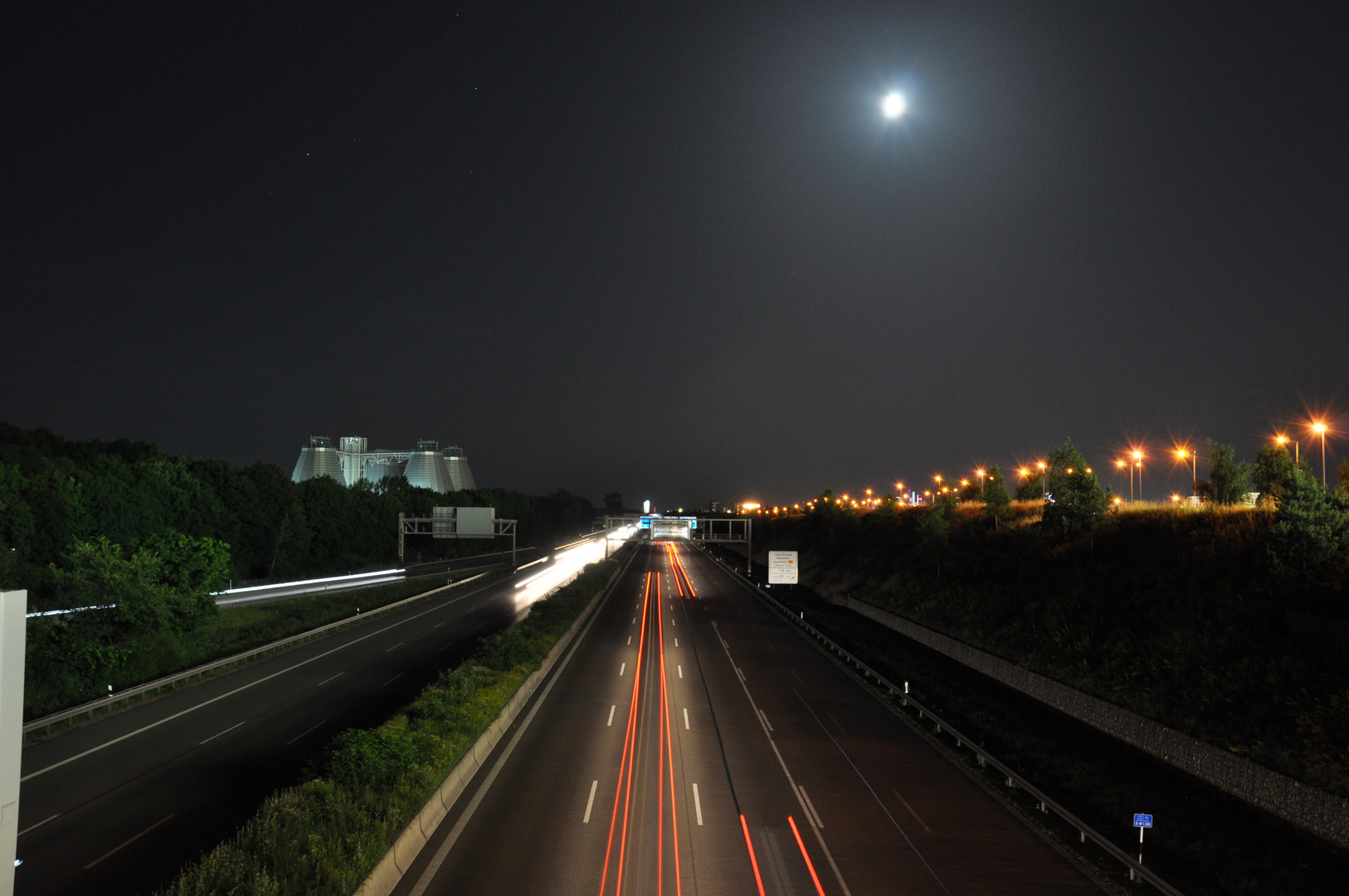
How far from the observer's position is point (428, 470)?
6629 inches

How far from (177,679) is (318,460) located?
14412 cm

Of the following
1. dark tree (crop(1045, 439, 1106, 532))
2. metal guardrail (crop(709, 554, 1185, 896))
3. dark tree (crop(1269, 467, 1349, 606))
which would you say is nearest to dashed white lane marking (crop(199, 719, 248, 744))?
metal guardrail (crop(709, 554, 1185, 896))

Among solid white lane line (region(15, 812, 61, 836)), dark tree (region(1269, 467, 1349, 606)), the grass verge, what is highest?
dark tree (region(1269, 467, 1349, 606))

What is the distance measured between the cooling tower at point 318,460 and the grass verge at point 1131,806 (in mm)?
152159

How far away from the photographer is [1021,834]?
1559 cm

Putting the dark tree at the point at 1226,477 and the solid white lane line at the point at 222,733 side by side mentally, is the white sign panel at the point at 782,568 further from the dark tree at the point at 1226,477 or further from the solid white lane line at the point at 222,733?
the solid white lane line at the point at 222,733

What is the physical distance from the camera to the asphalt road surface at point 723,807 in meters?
13.0

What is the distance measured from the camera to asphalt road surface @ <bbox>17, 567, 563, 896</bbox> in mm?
13469

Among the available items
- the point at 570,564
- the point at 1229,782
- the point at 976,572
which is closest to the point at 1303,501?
the point at 1229,782

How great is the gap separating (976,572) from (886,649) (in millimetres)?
11508

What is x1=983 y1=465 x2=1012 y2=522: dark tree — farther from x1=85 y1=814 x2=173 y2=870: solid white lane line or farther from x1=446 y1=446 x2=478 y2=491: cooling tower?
x1=446 y1=446 x2=478 y2=491: cooling tower

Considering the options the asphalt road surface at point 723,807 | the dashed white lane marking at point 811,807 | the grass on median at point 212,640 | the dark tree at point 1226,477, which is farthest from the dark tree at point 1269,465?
the grass on median at point 212,640

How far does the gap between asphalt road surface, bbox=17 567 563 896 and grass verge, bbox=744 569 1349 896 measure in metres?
16.7

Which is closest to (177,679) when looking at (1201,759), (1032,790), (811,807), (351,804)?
(351,804)
